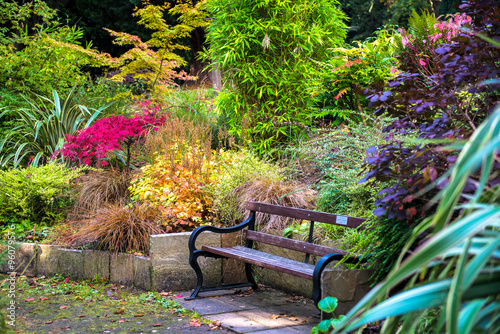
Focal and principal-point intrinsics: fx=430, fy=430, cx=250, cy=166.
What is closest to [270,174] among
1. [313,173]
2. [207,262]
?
[313,173]

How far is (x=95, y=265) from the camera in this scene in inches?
183

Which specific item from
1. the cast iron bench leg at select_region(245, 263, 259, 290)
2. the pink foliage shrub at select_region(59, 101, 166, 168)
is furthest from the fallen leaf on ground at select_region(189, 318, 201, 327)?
the pink foliage shrub at select_region(59, 101, 166, 168)

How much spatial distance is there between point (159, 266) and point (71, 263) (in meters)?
1.18

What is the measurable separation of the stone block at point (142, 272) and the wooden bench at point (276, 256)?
493mm

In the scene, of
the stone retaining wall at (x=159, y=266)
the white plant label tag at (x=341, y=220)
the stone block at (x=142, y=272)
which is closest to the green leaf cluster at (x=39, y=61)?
the stone retaining wall at (x=159, y=266)

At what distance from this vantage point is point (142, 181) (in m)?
5.20

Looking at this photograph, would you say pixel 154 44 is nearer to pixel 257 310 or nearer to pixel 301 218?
pixel 301 218

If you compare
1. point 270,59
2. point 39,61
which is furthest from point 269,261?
point 39,61

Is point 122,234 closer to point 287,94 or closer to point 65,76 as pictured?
point 287,94

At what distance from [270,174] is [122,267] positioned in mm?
1908

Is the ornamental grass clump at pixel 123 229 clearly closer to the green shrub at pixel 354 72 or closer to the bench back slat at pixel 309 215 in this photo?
the bench back slat at pixel 309 215

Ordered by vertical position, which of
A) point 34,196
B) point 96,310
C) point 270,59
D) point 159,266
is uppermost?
point 270,59

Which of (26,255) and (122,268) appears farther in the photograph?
(26,255)

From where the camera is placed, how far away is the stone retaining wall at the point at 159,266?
430 centimetres
